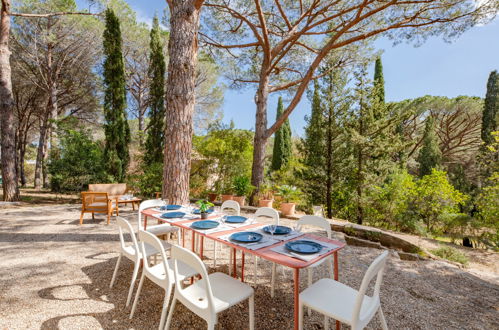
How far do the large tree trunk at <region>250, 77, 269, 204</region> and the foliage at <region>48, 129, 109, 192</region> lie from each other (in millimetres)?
4878

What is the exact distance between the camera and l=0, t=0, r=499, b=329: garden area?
5.97 ft

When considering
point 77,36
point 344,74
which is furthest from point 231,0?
point 77,36

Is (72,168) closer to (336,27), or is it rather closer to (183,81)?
(183,81)

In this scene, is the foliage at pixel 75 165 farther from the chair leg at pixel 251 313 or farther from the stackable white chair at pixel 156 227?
the chair leg at pixel 251 313

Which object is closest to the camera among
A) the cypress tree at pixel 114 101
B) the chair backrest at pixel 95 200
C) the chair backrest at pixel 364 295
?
the chair backrest at pixel 364 295

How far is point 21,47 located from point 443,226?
15.1 m

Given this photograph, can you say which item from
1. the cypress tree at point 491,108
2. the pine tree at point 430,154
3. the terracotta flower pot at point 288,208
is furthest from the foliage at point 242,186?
the cypress tree at point 491,108

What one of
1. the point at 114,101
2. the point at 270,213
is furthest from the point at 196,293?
the point at 114,101

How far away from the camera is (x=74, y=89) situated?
10.5 meters

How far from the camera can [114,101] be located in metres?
7.76

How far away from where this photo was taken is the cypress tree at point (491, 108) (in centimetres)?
1003

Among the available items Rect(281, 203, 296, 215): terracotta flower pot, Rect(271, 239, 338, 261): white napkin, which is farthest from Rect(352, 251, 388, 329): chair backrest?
Rect(281, 203, 296, 215): terracotta flower pot

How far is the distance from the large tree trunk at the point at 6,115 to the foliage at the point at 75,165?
889mm

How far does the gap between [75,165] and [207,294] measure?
8.01m
